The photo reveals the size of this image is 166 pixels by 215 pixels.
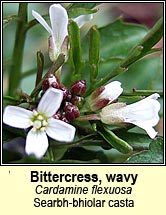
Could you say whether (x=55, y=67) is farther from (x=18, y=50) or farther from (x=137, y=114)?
(x=18, y=50)

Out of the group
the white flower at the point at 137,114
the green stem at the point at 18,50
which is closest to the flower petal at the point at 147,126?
the white flower at the point at 137,114

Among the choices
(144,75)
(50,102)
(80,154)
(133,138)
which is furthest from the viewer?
(144,75)

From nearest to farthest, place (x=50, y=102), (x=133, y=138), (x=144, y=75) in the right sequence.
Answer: (x=50, y=102), (x=133, y=138), (x=144, y=75)

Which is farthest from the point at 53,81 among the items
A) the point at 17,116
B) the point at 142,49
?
the point at 142,49

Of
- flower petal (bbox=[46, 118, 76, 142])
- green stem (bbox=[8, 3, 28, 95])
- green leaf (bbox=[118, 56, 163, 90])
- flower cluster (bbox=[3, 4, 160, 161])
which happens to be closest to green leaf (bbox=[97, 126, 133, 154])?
flower cluster (bbox=[3, 4, 160, 161])

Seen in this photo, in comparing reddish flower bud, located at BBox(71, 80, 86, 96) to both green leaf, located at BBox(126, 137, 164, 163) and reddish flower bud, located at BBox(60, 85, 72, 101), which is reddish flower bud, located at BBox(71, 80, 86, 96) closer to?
reddish flower bud, located at BBox(60, 85, 72, 101)

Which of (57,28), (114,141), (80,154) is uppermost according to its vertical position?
(57,28)

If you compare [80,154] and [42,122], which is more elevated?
[42,122]

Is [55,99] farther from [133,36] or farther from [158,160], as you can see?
[133,36]
